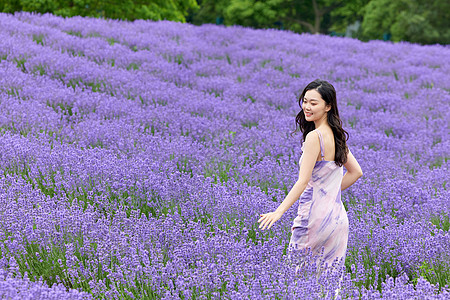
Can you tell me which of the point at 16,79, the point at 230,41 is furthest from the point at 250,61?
the point at 16,79

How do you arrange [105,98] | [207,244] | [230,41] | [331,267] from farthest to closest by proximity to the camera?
[230,41] < [105,98] < [207,244] < [331,267]

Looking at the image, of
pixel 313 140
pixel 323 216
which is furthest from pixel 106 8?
pixel 323 216

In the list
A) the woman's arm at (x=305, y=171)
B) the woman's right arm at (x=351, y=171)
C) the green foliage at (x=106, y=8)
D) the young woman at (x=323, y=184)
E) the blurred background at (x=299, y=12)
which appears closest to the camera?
the woman's arm at (x=305, y=171)

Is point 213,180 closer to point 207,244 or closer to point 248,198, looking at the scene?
point 248,198

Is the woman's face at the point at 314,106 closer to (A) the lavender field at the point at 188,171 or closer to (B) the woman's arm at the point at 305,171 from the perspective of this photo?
(B) the woman's arm at the point at 305,171

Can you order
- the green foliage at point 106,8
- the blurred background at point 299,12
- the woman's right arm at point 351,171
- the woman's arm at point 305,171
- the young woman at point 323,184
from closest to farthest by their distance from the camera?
the woman's arm at point 305,171 < the young woman at point 323,184 < the woman's right arm at point 351,171 < the green foliage at point 106,8 < the blurred background at point 299,12

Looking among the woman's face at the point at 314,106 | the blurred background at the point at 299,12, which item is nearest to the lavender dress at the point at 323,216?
the woman's face at the point at 314,106

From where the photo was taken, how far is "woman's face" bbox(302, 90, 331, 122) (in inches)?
101

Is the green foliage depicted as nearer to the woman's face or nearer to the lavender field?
the lavender field

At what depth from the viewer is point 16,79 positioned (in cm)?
571

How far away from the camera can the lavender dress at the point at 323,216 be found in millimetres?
2541

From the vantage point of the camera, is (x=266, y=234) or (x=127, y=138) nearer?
(x=266, y=234)

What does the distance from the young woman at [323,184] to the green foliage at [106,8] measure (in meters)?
11.8

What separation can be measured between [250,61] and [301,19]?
19005 millimetres
